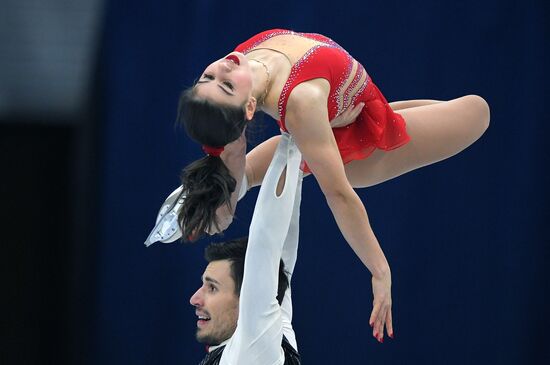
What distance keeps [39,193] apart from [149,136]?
0.46 meters

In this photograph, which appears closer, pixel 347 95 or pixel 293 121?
pixel 293 121

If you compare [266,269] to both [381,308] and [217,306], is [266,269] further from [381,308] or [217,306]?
[217,306]

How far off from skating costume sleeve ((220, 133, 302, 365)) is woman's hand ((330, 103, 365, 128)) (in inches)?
12.5

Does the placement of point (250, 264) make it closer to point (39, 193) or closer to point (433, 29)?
point (39, 193)

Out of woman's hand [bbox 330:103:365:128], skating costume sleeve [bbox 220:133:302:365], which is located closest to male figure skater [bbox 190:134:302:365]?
skating costume sleeve [bbox 220:133:302:365]

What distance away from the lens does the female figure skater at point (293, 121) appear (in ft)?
7.74

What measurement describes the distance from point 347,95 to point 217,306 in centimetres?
67

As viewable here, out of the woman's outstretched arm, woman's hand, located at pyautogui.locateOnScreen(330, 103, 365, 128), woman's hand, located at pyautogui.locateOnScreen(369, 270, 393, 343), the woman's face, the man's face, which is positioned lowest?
the man's face

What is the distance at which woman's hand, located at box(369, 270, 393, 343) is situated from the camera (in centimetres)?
232

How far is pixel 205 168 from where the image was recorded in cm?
246

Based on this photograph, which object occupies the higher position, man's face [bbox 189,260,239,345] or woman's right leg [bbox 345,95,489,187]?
woman's right leg [bbox 345,95,489,187]

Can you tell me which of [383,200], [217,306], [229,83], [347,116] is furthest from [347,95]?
[383,200]

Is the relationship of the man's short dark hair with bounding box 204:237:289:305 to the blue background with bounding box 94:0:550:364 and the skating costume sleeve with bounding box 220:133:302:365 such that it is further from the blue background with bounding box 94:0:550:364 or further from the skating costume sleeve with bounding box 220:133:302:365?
the blue background with bounding box 94:0:550:364

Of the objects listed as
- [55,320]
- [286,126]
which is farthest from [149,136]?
[286,126]
